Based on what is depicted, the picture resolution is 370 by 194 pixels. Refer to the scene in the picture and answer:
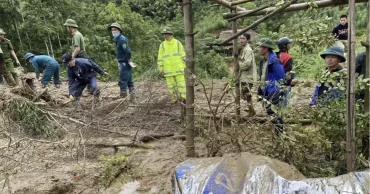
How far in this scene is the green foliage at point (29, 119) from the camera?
194 inches

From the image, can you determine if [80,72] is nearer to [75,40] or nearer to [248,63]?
[75,40]

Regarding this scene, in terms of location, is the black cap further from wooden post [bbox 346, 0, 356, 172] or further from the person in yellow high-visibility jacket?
wooden post [bbox 346, 0, 356, 172]

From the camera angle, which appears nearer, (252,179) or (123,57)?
(252,179)

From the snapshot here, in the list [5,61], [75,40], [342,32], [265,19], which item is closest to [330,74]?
[265,19]

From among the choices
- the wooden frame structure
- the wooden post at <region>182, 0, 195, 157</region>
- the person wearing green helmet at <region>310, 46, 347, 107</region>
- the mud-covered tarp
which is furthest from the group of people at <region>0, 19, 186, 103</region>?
the mud-covered tarp

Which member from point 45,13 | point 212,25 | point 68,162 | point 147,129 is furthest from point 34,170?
point 212,25

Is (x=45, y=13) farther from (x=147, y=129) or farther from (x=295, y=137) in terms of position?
(x=295, y=137)

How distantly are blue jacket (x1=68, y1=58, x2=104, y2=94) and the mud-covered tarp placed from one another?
13.4ft

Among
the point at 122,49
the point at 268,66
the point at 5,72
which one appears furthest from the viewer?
the point at 5,72

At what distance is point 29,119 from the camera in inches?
195

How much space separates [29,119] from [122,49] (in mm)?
2221

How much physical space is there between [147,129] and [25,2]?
9.55m

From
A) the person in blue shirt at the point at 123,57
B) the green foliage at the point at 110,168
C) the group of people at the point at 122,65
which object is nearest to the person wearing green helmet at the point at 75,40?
the group of people at the point at 122,65

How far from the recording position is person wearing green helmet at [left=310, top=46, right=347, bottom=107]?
289cm
